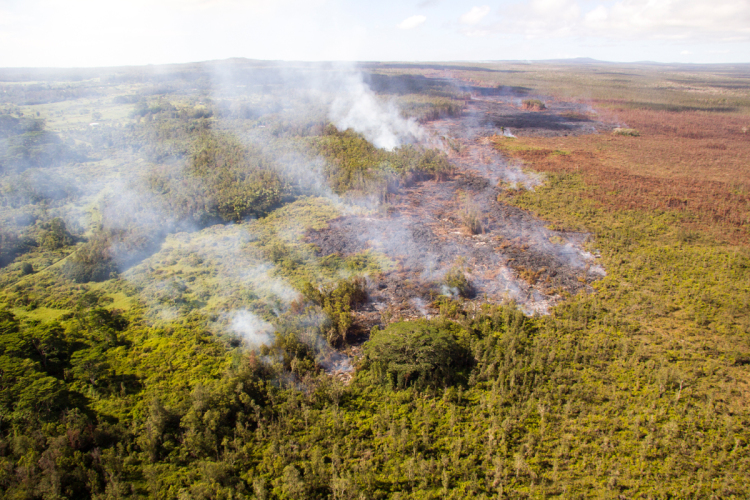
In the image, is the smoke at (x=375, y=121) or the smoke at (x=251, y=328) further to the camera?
the smoke at (x=375, y=121)

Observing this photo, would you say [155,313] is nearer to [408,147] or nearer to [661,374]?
[661,374]

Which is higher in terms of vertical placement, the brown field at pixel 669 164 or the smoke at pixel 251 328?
the brown field at pixel 669 164

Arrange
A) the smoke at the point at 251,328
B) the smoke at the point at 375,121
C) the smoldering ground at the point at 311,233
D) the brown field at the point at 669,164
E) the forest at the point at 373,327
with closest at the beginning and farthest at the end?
the forest at the point at 373,327 → the smoke at the point at 251,328 → the smoldering ground at the point at 311,233 → the brown field at the point at 669,164 → the smoke at the point at 375,121

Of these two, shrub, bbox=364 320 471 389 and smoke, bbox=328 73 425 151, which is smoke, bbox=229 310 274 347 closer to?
shrub, bbox=364 320 471 389

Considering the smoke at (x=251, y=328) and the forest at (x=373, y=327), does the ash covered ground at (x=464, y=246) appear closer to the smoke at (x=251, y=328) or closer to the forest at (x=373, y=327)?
the forest at (x=373, y=327)

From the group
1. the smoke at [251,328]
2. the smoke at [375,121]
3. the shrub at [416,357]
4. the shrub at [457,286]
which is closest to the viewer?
the shrub at [416,357]

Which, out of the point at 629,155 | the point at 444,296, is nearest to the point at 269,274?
the point at 444,296

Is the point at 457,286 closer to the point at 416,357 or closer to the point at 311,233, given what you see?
the point at 416,357

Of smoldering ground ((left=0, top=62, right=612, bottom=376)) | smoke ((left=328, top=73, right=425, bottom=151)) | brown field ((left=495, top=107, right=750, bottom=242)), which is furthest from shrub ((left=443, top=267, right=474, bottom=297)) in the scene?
smoke ((left=328, top=73, right=425, bottom=151))

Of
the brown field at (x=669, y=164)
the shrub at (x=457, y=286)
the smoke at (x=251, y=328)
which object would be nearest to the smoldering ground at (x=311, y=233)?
the smoke at (x=251, y=328)
